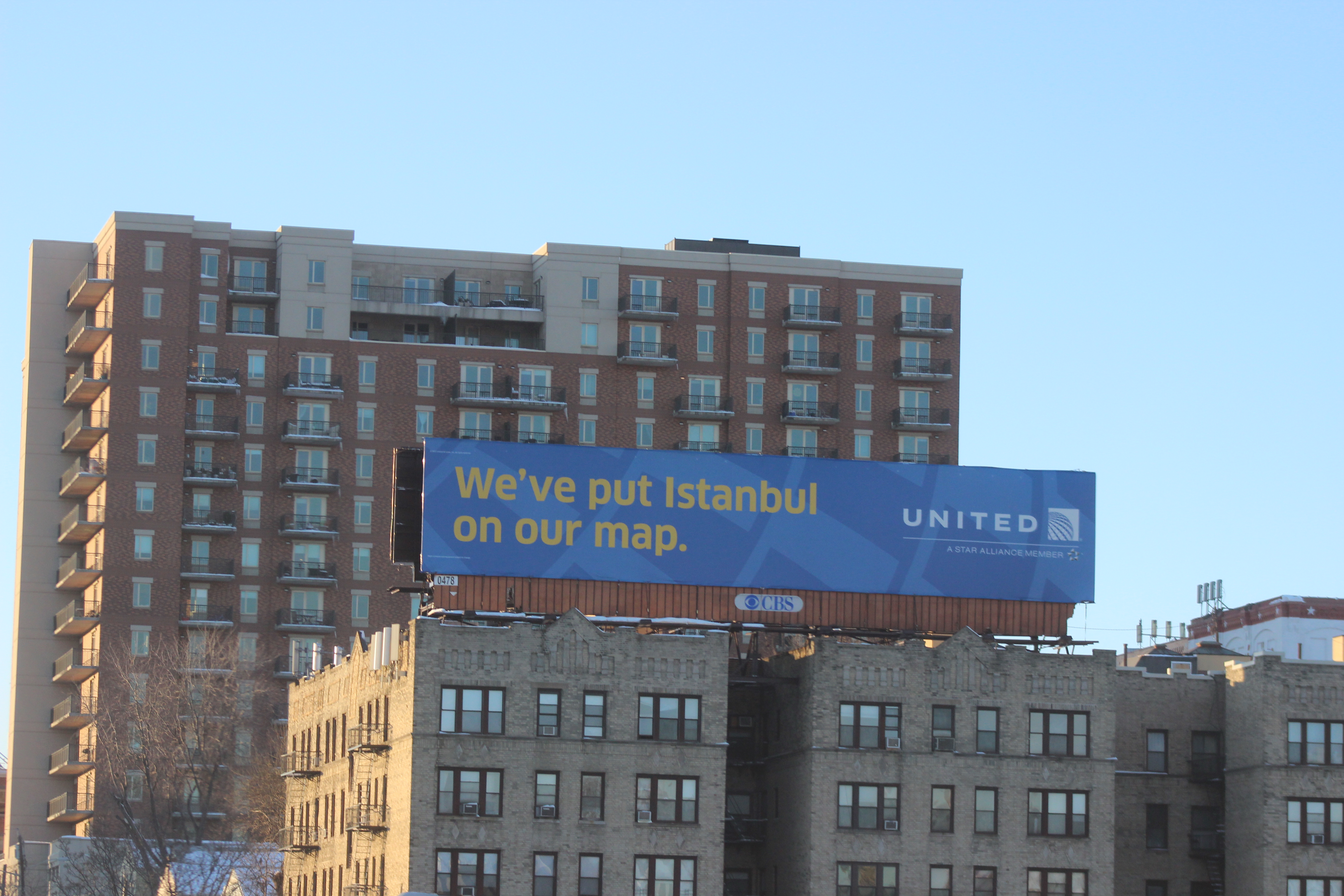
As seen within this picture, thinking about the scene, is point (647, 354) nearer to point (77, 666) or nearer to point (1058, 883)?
point (77, 666)

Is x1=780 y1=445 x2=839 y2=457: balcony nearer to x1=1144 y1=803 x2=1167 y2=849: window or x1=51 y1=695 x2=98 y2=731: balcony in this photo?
x1=51 y1=695 x2=98 y2=731: balcony

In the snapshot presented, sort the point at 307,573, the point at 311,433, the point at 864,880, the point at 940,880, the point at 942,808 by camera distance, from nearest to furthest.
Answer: the point at 864,880 → the point at 940,880 → the point at 942,808 → the point at 307,573 → the point at 311,433

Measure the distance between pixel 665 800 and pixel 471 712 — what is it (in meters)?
8.56

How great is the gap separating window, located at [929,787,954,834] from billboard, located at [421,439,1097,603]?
947 centimetres

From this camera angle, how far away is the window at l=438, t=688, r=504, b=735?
86438mm

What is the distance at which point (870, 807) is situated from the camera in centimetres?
8856

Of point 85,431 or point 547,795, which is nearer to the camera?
point 547,795

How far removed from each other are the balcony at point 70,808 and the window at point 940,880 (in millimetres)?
82933

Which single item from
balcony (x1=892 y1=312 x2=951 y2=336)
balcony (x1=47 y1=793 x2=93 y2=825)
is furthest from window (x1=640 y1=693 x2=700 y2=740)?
balcony (x1=892 y1=312 x2=951 y2=336)

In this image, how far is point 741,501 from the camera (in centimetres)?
9481

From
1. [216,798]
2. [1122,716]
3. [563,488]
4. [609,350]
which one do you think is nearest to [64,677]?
[216,798]

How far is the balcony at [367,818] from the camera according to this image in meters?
89.9

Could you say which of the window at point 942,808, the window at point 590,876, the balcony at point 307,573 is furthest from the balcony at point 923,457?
the window at point 590,876

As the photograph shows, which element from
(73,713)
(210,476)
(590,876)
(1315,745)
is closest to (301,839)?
(590,876)
